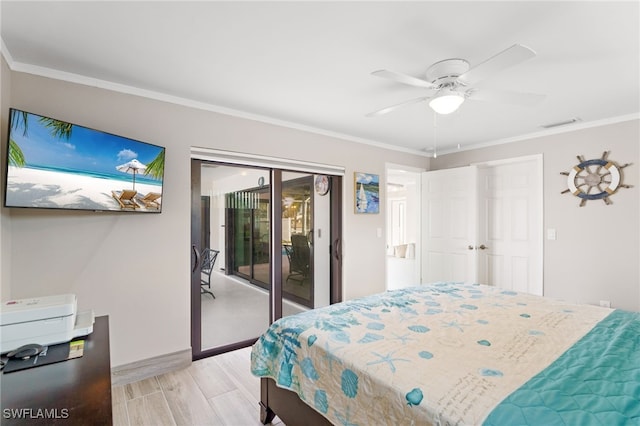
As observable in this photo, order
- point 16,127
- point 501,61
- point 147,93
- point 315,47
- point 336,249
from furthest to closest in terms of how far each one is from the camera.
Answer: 1. point 336,249
2. point 147,93
3. point 315,47
4. point 16,127
5. point 501,61

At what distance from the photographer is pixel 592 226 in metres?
3.35

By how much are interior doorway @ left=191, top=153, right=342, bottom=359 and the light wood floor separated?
1.19 feet

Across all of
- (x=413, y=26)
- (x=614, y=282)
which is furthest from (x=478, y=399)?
(x=614, y=282)

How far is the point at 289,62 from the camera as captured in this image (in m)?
2.08

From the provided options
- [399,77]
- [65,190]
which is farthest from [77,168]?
[399,77]

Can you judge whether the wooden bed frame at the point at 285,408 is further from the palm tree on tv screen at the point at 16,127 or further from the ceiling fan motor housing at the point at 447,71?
the ceiling fan motor housing at the point at 447,71

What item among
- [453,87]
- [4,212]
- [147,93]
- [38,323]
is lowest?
[38,323]

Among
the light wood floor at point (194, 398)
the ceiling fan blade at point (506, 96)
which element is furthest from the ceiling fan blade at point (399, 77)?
the light wood floor at point (194, 398)

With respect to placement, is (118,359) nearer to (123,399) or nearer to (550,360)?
(123,399)

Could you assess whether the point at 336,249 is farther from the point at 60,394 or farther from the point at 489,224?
the point at 60,394

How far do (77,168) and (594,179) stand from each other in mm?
4765

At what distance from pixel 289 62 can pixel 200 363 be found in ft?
8.60

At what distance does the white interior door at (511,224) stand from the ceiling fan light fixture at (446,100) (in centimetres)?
248

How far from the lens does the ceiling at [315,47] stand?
1.57 metres
